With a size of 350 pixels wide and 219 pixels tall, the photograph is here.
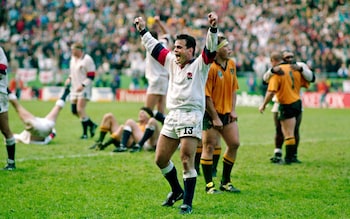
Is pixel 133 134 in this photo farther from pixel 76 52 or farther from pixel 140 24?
pixel 140 24

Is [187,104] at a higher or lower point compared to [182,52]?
lower

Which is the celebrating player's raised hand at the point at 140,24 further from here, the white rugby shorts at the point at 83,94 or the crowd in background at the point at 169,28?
the crowd in background at the point at 169,28

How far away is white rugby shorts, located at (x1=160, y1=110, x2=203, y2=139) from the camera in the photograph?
7914 mm

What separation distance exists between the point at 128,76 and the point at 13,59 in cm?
831

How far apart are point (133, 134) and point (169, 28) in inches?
784

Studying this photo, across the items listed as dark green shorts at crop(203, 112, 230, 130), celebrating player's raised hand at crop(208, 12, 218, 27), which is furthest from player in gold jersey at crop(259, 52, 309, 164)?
celebrating player's raised hand at crop(208, 12, 218, 27)

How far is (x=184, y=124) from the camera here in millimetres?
7934

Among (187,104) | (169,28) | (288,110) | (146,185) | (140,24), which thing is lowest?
(146,185)

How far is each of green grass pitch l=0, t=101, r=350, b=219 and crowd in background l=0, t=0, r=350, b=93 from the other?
1895 cm

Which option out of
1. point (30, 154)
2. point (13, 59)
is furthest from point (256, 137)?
point (13, 59)

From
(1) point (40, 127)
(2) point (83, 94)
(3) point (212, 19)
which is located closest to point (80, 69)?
(2) point (83, 94)

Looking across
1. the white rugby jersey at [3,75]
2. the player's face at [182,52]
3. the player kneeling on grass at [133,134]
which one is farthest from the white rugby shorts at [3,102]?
the player's face at [182,52]

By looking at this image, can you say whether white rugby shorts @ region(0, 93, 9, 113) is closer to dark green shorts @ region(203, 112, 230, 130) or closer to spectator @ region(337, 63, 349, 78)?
dark green shorts @ region(203, 112, 230, 130)

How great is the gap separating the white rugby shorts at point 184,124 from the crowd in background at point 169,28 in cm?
2490
